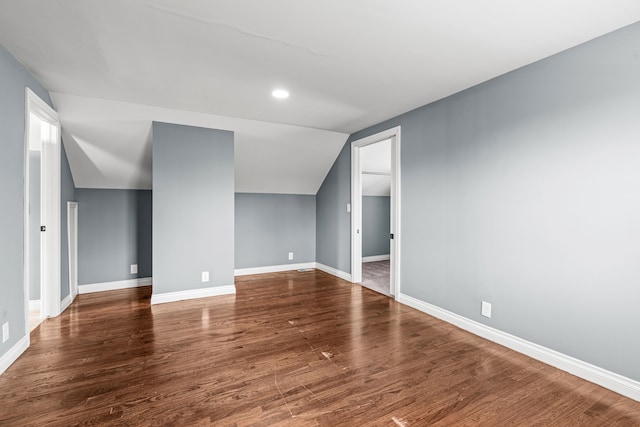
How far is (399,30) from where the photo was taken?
2.02 meters

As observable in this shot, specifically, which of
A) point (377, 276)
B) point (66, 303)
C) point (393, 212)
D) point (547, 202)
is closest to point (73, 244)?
point (66, 303)

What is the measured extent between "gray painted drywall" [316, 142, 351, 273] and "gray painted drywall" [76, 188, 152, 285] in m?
2.85

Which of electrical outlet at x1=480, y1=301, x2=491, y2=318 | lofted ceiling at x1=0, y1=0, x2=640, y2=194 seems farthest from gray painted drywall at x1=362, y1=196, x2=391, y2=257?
electrical outlet at x1=480, y1=301, x2=491, y2=318

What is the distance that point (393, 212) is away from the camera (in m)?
3.87

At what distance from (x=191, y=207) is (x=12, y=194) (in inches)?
66.7

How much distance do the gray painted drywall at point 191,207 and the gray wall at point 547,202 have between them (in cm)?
260

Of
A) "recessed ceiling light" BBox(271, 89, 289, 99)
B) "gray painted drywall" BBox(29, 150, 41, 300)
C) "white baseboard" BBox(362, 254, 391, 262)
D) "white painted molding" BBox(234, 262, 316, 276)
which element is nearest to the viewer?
"recessed ceiling light" BBox(271, 89, 289, 99)

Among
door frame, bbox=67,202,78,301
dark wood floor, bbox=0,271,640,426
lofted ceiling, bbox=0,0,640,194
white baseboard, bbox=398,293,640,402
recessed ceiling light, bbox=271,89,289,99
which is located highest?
recessed ceiling light, bbox=271,89,289,99

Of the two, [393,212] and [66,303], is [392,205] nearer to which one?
[393,212]

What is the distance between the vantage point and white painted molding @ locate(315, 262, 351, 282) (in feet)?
16.1

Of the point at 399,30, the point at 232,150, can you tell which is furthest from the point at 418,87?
the point at 232,150

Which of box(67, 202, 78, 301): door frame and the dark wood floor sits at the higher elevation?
box(67, 202, 78, 301): door frame

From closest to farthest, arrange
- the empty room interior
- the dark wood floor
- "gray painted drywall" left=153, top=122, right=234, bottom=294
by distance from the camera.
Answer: the dark wood floor → the empty room interior → "gray painted drywall" left=153, top=122, right=234, bottom=294

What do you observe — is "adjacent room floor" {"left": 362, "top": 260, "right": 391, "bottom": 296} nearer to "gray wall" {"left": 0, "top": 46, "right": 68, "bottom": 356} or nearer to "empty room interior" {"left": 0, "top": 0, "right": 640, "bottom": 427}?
"empty room interior" {"left": 0, "top": 0, "right": 640, "bottom": 427}
